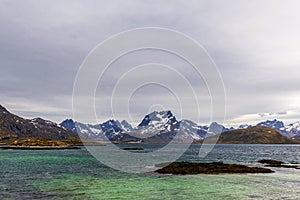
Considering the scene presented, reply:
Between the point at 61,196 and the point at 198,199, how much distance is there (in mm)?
18425

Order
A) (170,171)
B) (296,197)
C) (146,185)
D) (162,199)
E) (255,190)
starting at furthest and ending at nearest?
1. (170,171)
2. (146,185)
3. (255,190)
4. (296,197)
5. (162,199)

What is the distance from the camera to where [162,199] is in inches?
1382

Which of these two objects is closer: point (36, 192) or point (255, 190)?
point (36, 192)

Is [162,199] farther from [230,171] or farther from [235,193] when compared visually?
[230,171]

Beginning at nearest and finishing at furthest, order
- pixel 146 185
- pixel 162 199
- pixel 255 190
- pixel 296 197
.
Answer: pixel 162 199 < pixel 296 197 < pixel 255 190 < pixel 146 185

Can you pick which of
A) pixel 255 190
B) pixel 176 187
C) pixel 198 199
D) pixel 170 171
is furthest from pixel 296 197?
pixel 170 171

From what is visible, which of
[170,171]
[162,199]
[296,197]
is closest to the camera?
[162,199]

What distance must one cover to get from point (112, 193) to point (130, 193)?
2610 mm

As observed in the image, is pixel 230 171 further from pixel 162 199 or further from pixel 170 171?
pixel 162 199

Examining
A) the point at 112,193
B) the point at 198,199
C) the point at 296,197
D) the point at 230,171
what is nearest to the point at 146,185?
the point at 112,193

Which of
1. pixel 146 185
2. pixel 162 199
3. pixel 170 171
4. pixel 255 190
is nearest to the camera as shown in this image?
pixel 162 199

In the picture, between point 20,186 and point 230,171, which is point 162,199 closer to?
point 20,186

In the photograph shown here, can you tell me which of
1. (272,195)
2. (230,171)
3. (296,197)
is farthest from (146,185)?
(230,171)

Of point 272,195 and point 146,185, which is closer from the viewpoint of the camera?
point 272,195
